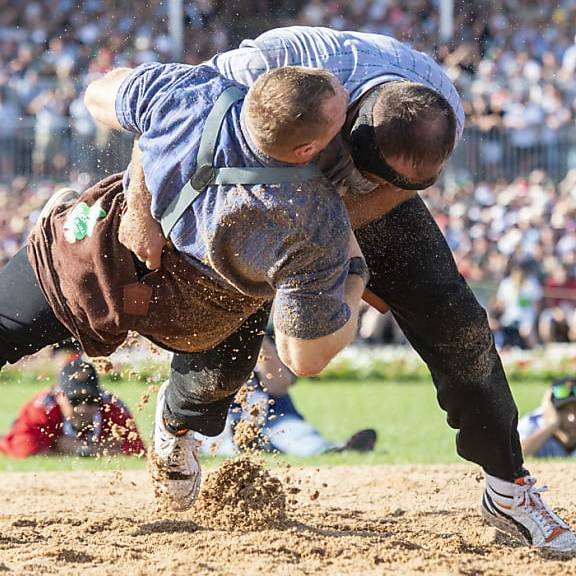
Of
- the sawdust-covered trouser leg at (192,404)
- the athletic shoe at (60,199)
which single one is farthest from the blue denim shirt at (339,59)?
the sawdust-covered trouser leg at (192,404)

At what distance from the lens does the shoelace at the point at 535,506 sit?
174 inches

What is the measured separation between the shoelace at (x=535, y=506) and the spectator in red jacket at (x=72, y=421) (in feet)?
8.49

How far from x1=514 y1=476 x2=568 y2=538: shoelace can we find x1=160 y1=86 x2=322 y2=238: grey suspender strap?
169cm

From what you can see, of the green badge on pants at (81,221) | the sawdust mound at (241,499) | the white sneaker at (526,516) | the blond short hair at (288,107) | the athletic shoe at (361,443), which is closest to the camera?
the blond short hair at (288,107)

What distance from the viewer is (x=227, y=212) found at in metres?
3.49

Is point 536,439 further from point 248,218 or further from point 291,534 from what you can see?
point 248,218

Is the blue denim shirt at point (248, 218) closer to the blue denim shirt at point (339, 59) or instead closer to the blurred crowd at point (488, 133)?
the blue denim shirt at point (339, 59)

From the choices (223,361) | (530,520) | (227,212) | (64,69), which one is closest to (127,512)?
(223,361)

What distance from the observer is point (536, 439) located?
25.7 feet

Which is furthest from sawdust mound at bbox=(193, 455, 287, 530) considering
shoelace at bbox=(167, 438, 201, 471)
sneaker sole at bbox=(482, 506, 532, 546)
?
sneaker sole at bbox=(482, 506, 532, 546)

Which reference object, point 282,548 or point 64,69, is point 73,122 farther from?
point 282,548

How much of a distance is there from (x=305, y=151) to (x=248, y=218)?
269mm

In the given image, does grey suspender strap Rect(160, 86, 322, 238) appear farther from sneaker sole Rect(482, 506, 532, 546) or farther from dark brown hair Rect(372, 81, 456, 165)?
sneaker sole Rect(482, 506, 532, 546)

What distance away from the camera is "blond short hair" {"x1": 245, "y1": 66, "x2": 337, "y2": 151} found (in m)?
3.27
